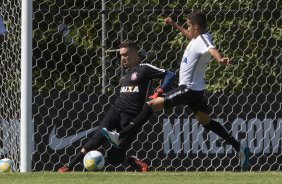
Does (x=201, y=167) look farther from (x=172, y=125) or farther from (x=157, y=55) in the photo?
(x=157, y=55)

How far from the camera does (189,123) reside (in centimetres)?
941

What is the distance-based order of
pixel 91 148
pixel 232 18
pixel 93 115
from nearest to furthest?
pixel 91 148 < pixel 93 115 < pixel 232 18

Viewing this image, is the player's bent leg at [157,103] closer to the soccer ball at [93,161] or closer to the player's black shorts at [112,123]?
the player's black shorts at [112,123]

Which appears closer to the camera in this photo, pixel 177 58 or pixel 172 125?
pixel 172 125

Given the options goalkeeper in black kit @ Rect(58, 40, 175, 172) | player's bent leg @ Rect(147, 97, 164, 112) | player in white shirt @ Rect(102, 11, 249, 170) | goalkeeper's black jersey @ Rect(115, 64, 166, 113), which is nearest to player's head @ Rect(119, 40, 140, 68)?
goalkeeper in black kit @ Rect(58, 40, 175, 172)

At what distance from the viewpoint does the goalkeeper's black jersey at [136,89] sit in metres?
8.67

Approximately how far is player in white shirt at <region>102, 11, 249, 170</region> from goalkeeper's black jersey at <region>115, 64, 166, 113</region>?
0.42 metres

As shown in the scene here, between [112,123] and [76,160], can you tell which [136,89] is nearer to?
[112,123]

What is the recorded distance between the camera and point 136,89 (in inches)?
343

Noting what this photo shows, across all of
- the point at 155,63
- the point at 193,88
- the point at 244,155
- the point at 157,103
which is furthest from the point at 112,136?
the point at 155,63

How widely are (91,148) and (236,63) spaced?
9.64 feet

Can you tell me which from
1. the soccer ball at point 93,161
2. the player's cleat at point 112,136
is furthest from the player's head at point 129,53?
the soccer ball at point 93,161

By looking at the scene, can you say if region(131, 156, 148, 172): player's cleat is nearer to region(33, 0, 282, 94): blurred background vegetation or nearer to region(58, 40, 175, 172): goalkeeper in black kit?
region(58, 40, 175, 172): goalkeeper in black kit

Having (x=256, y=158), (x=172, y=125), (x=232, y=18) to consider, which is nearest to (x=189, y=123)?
(x=172, y=125)
